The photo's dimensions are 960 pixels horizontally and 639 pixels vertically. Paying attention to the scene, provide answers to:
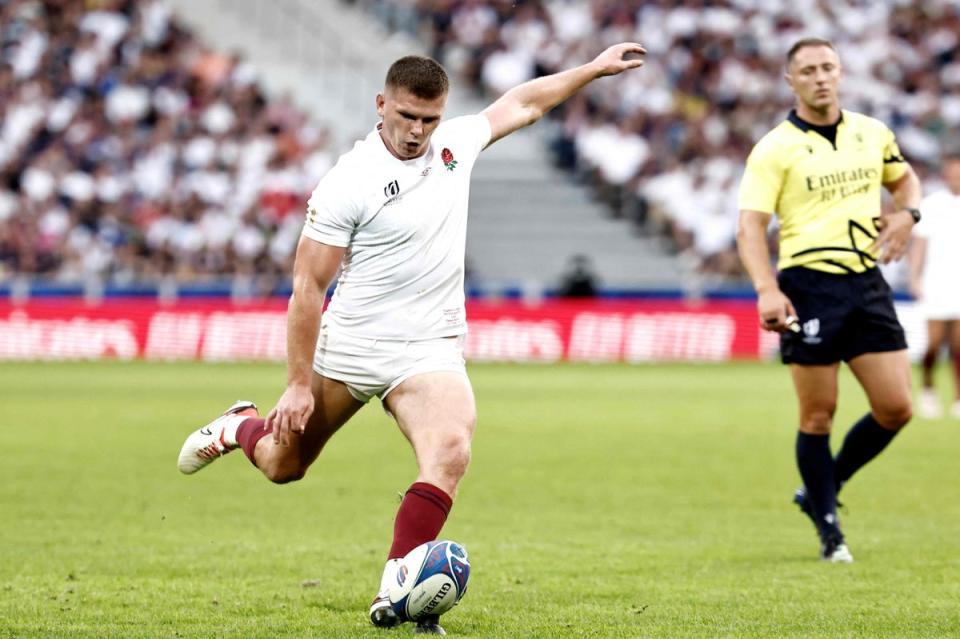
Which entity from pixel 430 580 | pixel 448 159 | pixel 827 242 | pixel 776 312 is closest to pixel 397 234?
pixel 448 159

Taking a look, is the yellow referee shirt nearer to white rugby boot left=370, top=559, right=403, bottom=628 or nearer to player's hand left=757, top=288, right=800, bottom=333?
player's hand left=757, top=288, right=800, bottom=333

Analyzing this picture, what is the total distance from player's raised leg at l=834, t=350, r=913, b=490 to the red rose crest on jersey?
8.90ft

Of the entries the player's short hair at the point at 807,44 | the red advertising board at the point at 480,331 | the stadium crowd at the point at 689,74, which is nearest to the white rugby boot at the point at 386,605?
the player's short hair at the point at 807,44

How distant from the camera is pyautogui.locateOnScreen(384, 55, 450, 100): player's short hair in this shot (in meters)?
6.37

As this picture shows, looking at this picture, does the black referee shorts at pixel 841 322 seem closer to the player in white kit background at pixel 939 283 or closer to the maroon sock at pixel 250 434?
the maroon sock at pixel 250 434

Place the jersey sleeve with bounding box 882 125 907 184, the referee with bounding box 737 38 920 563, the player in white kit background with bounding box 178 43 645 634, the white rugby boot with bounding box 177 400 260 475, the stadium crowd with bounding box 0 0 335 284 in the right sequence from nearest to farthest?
the player in white kit background with bounding box 178 43 645 634
the white rugby boot with bounding box 177 400 260 475
the referee with bounding box 737 38 920 563
the jersey sleeve with bounding box 882 125 907 184
the stadium crowd with bounding box 0 0 335 284

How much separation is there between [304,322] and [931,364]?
12278 millimetres

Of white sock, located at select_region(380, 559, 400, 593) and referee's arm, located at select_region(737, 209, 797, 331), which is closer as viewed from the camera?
white sock, located at select_region(380, 559, 400, 593)

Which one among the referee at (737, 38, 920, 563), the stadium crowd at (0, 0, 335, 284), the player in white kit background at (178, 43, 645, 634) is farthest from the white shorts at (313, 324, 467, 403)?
the stadium crowd at (0, 0, 335, 284)

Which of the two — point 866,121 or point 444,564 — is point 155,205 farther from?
point 444,564

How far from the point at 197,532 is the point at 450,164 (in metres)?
3.63

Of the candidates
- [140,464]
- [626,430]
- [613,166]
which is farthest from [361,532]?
[613,166]

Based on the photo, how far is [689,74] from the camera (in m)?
33.6

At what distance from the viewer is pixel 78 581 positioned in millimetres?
7676
